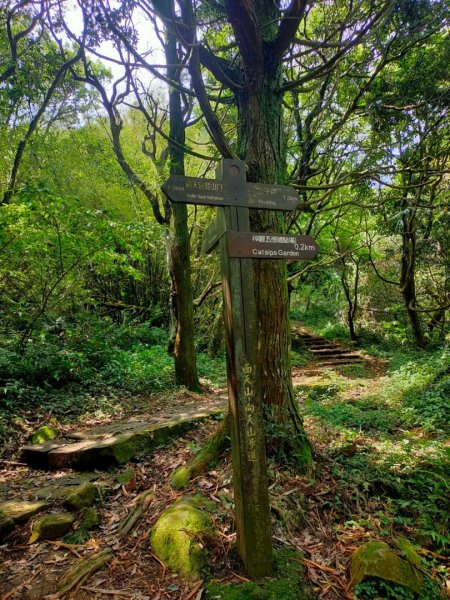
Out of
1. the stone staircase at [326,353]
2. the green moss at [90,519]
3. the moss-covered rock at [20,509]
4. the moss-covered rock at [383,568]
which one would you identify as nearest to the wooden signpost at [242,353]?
the moss-covered rock at [383,568]

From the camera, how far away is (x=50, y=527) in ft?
9.02

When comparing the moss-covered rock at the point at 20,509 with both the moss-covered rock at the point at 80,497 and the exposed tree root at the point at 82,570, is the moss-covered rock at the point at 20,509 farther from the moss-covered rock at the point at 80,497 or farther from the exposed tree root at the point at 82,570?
the exposed tree root at the point at 82,570

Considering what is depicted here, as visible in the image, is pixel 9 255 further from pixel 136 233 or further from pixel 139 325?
pixel 139 325

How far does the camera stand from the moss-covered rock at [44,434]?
4438 mm

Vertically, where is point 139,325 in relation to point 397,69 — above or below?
below

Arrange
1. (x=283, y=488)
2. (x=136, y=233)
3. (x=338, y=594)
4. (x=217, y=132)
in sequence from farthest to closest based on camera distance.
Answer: (x=136, y=233), (x=217, y=132), (x=283, y=488), (x=338, y=594)

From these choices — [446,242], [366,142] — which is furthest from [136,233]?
[446,242]

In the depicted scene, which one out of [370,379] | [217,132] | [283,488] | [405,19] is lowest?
[370,379]

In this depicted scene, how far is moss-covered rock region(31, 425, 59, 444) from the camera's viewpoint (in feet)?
14.6

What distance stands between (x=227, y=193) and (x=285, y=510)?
2.52 meters

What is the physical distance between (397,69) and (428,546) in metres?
8.56

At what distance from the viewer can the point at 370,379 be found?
9.16 meters

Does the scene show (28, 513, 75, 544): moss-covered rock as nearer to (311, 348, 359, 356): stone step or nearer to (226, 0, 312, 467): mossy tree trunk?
(226, 0, 312, 467): mossy tree trunk

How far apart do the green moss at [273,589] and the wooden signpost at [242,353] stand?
84 mm
